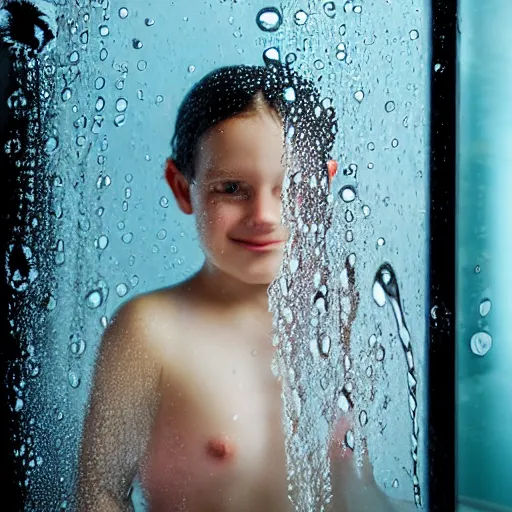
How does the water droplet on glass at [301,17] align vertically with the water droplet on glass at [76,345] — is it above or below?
above

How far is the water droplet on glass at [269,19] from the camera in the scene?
595 mm

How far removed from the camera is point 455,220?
29.0 inches

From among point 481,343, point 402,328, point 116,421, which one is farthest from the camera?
point 481,343

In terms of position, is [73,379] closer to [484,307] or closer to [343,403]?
[343,403]

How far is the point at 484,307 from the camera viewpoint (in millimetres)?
773

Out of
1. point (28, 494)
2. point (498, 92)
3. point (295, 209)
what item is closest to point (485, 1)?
point (498, 92)

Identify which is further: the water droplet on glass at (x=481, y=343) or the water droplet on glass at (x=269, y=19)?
the water droplet on glass at (x=481, y=343)

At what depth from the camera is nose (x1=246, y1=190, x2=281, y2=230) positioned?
586 millimetres

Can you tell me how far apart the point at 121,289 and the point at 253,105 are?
0.68 ft


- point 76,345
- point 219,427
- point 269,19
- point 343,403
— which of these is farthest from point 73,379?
point 269,19

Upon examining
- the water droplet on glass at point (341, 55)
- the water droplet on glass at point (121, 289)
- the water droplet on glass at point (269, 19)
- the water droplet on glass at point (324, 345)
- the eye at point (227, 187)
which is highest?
the water droplet on glass at point (269, 19)

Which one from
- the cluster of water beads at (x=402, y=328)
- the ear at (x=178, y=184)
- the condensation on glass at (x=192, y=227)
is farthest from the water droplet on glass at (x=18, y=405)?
the cluster of water beads at (x=402, y=328)

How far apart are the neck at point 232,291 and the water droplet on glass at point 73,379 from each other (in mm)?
138

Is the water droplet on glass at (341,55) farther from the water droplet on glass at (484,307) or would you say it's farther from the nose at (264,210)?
the water droplet on glass at (484,307)
